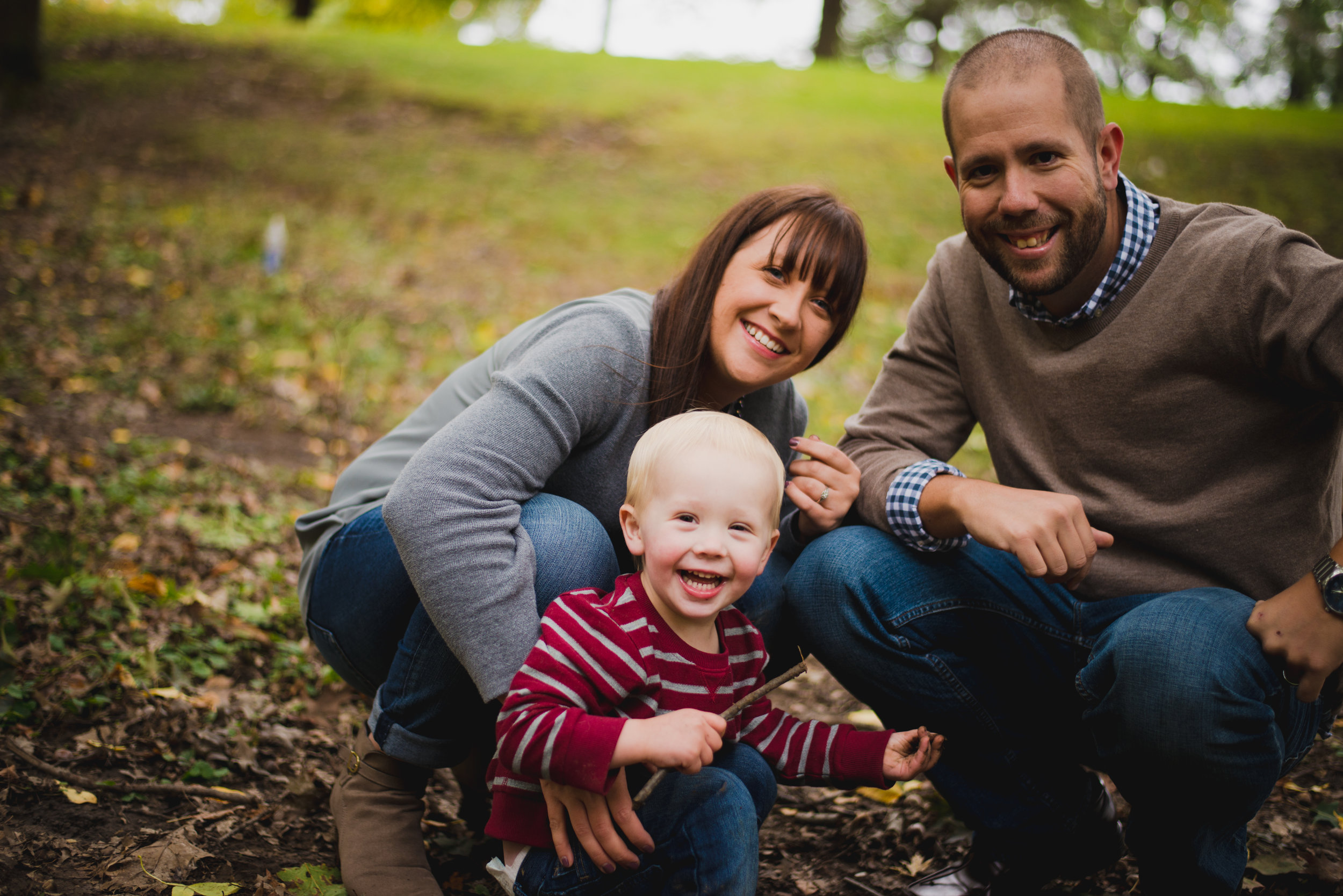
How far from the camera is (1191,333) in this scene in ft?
6.47

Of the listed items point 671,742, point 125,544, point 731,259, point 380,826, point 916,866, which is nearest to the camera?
point 671,742

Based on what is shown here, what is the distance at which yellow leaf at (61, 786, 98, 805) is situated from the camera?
2104 mm

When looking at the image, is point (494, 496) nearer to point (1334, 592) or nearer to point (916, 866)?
point (916, 866)

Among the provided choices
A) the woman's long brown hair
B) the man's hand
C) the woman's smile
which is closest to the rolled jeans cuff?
the woman's long brown hair

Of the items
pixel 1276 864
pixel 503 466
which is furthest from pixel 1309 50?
pixel 503 466

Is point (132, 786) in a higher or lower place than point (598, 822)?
lower

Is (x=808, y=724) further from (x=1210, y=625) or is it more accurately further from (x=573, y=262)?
(x=573, y=262)

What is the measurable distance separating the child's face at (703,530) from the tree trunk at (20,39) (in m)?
12.0

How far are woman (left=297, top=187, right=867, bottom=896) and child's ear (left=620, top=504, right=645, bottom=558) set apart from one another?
0.60 ft

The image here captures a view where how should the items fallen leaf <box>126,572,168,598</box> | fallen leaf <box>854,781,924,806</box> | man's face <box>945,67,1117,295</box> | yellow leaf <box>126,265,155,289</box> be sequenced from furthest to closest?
yellow leaf <box>126,265,155,289</box>, fallen leaf <box>126,572,168,598</box>, fallen leaf <box>854,781,924,806</box>, man's face <box>945,67,1117,295</box>

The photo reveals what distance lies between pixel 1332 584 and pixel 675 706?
119cm

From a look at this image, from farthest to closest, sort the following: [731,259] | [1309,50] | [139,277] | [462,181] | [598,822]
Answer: [1309,50], [462,181], [139,277], [731,259], [598,822]

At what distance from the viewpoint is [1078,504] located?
6.21ft

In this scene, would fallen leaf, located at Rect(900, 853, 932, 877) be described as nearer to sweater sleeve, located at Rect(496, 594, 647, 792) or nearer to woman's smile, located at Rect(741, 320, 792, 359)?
sweater sleeve, located at Rect(496, 594, 647, 792)
